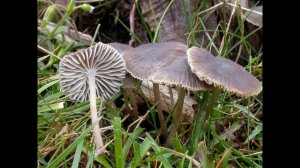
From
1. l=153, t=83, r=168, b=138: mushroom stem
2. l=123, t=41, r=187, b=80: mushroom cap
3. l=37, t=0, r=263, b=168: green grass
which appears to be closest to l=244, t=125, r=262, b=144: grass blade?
l=37, t=0, r=263, b=168: green grass

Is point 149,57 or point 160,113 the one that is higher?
point 149,57

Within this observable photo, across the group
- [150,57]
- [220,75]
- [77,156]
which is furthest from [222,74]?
[77,156]

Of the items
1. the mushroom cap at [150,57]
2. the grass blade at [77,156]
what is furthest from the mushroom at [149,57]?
the grass blade at [77,156]

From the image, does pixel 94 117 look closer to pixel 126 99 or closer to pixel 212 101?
pixel 126 99

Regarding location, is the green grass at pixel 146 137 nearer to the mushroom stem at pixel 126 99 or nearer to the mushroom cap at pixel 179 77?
the mushroom stem at pixel 126 99

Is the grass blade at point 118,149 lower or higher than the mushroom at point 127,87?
lower

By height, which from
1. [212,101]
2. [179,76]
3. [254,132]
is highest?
[179,76]
